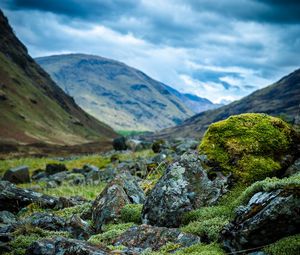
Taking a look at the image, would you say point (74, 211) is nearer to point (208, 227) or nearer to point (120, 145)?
point (208, 227)

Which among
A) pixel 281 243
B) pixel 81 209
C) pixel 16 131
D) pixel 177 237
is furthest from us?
pixel 16 131

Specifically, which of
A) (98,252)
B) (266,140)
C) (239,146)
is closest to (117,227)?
(98,252)

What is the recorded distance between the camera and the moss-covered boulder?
1365 cm

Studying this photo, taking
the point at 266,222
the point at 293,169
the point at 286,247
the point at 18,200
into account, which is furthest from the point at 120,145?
the point at 286,247

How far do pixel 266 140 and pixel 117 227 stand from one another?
6.00m

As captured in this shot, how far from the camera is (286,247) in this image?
26.2ft

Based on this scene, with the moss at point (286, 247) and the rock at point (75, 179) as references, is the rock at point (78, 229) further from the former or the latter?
the rock at point (75, 179)

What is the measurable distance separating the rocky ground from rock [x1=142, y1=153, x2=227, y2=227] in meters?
0.03

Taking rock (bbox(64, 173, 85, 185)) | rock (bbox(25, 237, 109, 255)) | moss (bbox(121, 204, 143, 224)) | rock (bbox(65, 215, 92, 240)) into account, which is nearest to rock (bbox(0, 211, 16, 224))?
rock (bbox(65, 215, 92, 240))

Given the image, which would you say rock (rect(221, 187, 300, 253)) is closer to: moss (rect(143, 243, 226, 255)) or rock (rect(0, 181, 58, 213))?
moss (rect(143, 243, 226, 255))

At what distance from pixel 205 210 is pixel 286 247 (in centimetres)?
409

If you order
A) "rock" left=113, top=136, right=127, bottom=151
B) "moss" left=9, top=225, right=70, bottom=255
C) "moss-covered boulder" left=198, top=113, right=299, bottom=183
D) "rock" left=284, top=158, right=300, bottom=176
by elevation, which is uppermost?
"moss-covered boulder" left=198, top=113, right=299, bottom=183

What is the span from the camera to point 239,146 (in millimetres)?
14180

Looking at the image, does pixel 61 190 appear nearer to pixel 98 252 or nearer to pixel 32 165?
pixel 98 252
